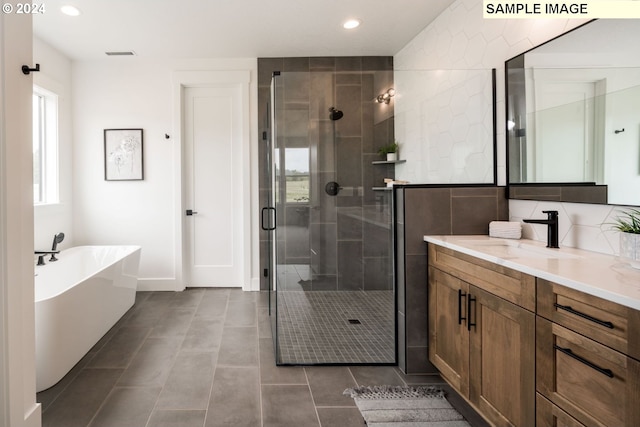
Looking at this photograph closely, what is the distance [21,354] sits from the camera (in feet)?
5.40

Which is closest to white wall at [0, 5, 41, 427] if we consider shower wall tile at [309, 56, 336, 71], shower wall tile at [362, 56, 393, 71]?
shower wall tile at [309, 56, 336, 71]

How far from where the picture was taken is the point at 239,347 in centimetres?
277

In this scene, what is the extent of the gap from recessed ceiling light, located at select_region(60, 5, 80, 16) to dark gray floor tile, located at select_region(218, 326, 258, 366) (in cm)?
294

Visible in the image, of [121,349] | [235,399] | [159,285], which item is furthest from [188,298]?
[235,399]

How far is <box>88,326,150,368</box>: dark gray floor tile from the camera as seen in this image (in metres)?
2.50

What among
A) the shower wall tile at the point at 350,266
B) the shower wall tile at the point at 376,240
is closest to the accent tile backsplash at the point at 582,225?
the shower wall tile at the point at 376,240

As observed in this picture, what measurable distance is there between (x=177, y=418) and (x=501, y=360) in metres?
1.60

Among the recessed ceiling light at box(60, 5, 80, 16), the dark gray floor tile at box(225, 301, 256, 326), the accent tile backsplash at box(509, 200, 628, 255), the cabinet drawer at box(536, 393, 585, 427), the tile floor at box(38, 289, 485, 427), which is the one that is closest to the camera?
the cabinet drawer at box(536, 393, 585, 427)

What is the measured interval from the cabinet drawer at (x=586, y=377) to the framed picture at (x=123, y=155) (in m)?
4.27

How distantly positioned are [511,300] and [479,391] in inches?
20.9

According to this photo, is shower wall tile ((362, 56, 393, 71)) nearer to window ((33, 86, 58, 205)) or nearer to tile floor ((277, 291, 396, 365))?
tile floor ((277, 291, 396, 365))

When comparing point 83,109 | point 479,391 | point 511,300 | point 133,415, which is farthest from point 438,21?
point 83,109

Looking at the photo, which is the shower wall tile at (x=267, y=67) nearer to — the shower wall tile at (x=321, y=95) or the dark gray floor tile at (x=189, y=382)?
the shower wall tile at (x=321, y=95)

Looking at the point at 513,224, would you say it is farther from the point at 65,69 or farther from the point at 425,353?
the point at 65,69
